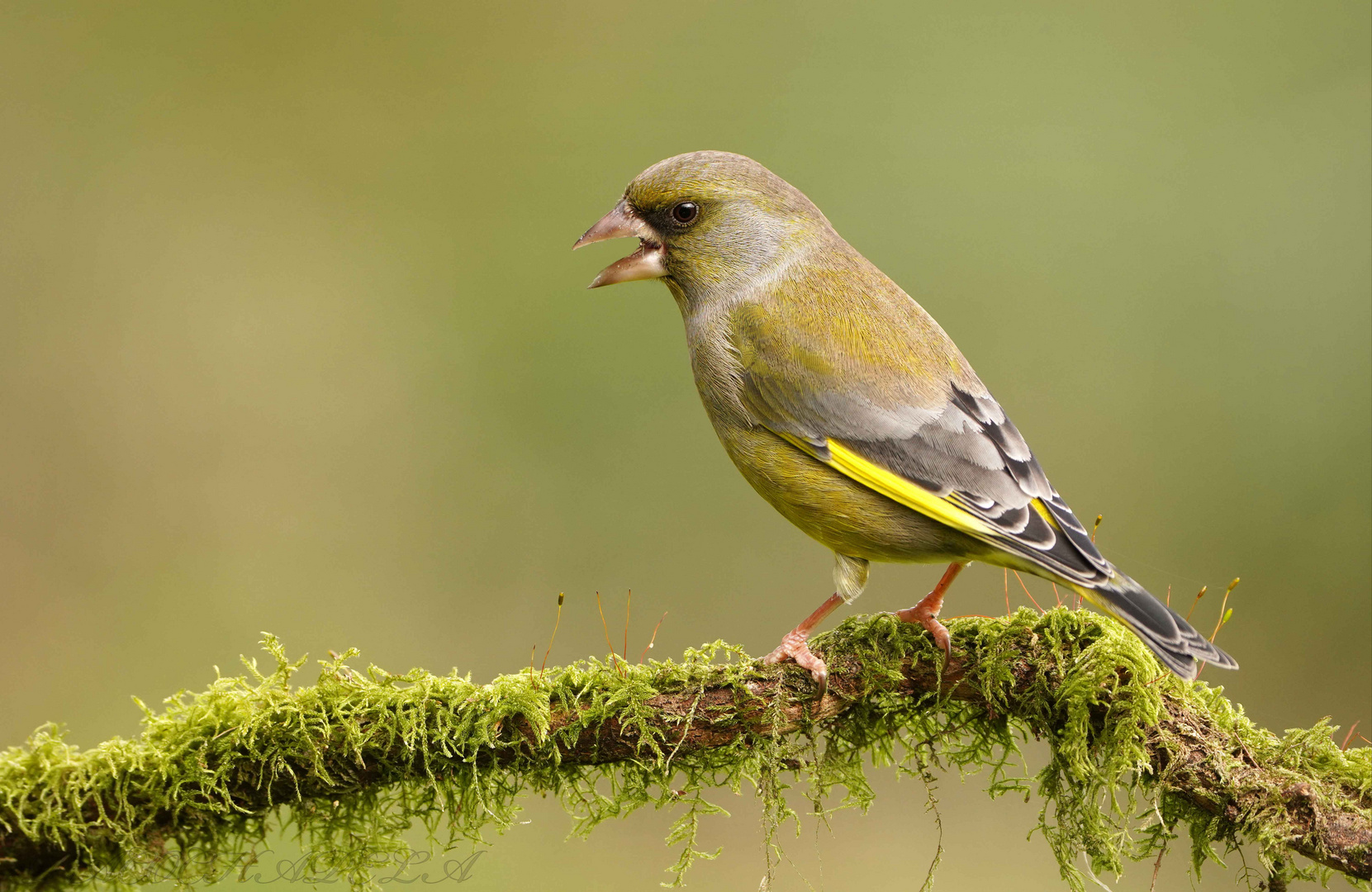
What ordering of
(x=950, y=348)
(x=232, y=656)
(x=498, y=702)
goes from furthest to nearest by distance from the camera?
(x=232, y=656) < (x=950, y=348) < (x=498, y=702)

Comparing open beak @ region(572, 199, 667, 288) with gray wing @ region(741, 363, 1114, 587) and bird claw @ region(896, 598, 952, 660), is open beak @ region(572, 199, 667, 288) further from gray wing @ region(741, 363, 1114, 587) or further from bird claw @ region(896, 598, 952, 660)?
bird claw @ region(896, 598, 952, 660)

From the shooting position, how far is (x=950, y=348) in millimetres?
3453

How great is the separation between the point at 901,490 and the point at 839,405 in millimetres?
336

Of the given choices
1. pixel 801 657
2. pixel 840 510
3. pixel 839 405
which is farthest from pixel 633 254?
pixel 801 657

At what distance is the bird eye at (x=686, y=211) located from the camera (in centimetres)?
362

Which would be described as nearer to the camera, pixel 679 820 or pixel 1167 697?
pixel 1167 697

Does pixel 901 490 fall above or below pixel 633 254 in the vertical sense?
below

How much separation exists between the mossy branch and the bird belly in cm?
22

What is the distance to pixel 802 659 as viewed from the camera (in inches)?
112

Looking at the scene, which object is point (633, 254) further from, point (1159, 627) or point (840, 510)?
point (1159, 627)

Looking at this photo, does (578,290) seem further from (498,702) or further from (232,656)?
(498,702)

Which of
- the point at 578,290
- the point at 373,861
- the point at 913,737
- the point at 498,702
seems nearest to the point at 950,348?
the point at 913,737

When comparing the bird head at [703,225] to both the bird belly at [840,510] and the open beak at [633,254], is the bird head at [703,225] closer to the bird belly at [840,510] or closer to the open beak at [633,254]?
the open beak at [633,254]

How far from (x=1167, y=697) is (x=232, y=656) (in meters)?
4.92
